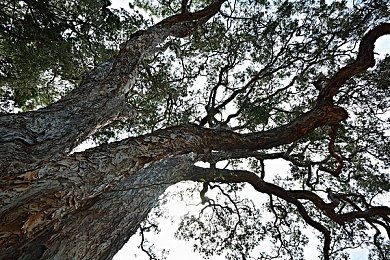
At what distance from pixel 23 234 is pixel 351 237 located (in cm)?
825

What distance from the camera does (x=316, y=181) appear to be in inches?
253

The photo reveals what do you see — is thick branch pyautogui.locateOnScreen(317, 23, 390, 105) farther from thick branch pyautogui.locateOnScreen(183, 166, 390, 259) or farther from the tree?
thick branch pyautogui.locateOnScreen(183, 166, 390, 259)

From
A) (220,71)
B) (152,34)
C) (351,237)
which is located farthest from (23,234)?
(351,237)

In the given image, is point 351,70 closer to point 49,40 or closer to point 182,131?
point 182,131

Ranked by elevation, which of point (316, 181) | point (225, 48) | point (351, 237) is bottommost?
point (351, 237)

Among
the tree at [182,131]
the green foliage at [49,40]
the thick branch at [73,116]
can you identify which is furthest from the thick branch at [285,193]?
the green foliage at [49,40]

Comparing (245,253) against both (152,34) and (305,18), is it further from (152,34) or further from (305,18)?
(305,18)

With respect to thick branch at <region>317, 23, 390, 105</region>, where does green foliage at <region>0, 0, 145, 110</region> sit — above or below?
below

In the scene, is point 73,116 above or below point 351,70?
below

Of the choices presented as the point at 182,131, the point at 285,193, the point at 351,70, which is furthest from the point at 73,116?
the point at 285,193

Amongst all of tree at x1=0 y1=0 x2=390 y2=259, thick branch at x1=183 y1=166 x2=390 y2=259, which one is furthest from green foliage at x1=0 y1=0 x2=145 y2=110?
thick branch at x1=183 y1=166 x2=390 y2=259

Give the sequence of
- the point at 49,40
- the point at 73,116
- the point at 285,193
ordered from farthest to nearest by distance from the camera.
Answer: the point at 285,193 < the point at 49,40 < the point at 73,116

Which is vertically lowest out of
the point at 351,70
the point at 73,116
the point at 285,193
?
the point at 73,116

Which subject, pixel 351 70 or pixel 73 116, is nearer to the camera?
pixel 73 116
